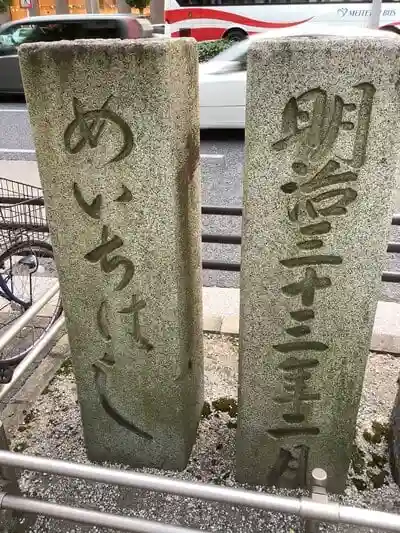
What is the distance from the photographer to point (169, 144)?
77.8 inches

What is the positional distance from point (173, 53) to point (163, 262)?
2.85ft

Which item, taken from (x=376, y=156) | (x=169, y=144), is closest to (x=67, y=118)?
(x=169, y=144)

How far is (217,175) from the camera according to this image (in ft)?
25.8

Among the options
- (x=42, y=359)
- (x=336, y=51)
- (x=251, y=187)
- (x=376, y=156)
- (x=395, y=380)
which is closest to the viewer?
(x=336, y=51)

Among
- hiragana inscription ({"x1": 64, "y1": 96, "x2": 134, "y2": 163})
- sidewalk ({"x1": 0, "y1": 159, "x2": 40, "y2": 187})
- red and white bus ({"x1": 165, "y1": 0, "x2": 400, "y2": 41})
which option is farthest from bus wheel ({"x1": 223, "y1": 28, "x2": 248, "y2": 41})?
hiragana inscription ({"x1": 64, "y1": 96, "x2": 134, "y2": 163})

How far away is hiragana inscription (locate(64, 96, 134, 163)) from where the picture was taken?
197cm

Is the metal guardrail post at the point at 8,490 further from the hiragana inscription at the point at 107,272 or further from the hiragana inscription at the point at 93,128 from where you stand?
the hiragana inscription at the point at 93,128

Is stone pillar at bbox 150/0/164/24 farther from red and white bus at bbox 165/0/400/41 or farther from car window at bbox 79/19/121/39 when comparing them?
car window at bbox 79/19/121/39

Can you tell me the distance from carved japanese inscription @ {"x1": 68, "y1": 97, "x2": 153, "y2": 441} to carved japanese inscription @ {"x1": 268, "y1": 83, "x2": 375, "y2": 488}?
0.66m

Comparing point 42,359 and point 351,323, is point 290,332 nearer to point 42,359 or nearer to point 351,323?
point 351,323

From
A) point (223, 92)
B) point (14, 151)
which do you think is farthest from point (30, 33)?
point (223, 92)

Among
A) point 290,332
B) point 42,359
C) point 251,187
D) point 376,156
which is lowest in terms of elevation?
point 42,359

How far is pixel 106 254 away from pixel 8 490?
1.21 m

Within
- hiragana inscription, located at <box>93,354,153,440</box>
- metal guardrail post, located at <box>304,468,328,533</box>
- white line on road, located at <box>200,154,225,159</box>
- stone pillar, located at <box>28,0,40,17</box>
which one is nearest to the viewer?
metal guardrail post, located at <box>304,468,328,533</box>
